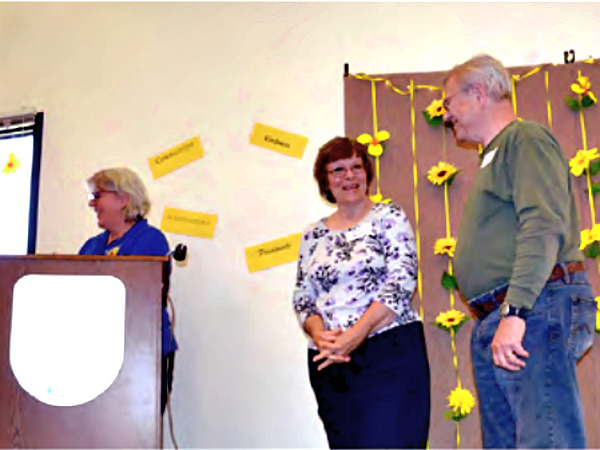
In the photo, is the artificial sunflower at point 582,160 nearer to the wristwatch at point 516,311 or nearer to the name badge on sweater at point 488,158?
the name badge on sweater at point 488,158

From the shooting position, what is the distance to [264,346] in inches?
107

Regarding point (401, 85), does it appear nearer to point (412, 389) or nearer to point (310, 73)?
point (310, 73)

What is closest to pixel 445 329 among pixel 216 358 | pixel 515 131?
pixel 216 358

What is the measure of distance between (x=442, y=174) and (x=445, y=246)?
0.26 meters

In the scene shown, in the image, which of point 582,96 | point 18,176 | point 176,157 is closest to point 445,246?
point 582,96

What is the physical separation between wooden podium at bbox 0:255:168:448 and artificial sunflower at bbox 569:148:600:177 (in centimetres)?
145

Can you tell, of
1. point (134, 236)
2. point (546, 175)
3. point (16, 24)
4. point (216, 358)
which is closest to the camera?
point (546, 175)

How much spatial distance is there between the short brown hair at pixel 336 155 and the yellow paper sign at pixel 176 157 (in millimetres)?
722

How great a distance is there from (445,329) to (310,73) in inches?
42.6

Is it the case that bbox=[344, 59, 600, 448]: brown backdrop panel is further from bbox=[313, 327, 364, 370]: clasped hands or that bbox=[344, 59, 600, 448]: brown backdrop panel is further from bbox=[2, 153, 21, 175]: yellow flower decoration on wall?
bbox=[2, 153, 21, 175]: yellow flower decoration on wall

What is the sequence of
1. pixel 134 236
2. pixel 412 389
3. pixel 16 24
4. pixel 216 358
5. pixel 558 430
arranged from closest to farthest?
pixel 558 430
pixel 412 389
pixel 134 236
pixel 216 358
pixel 16 24

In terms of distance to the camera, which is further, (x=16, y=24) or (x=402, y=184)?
(x=16, y=24)

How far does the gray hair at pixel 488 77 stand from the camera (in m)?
1.78

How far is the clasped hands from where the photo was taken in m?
1.97
